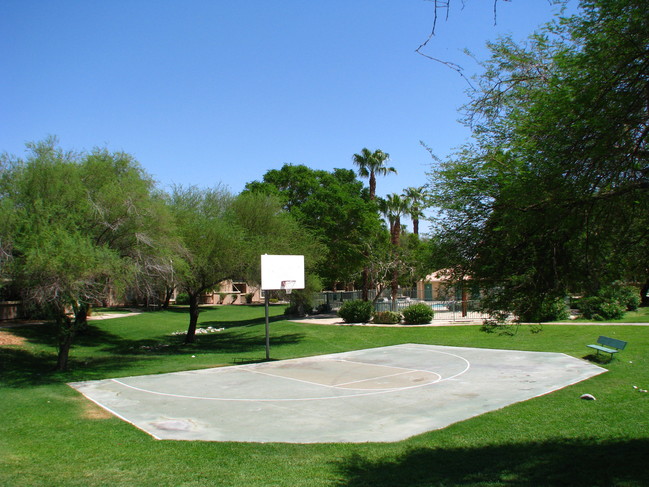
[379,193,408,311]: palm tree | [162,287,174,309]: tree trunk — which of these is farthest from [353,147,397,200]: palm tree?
[162,287,174,309]: tree trunk

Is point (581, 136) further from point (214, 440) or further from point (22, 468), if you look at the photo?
point (22, 468)

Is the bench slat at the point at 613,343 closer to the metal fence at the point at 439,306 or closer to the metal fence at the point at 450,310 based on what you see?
the metal fence at the point at 439,306

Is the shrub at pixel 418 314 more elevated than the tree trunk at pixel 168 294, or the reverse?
the tree trunk at pixel 168 294

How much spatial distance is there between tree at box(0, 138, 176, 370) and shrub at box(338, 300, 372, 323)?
1933 centimetres

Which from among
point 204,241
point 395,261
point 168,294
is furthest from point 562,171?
point 395,261

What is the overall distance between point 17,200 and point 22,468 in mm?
11776

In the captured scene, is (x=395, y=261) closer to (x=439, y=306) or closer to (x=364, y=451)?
(x=439, y=306)

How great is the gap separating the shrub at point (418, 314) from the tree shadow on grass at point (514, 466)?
82.6 ft

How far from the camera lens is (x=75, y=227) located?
16.8m

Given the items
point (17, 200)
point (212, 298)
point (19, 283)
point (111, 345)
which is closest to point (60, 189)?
point (17, 200)

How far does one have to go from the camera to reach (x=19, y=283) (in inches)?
634

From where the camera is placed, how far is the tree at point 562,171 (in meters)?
5.71

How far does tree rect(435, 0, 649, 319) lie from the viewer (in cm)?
571

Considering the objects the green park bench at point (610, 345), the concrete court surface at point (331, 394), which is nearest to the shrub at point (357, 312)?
the concrete court surface at point (331, 394)
